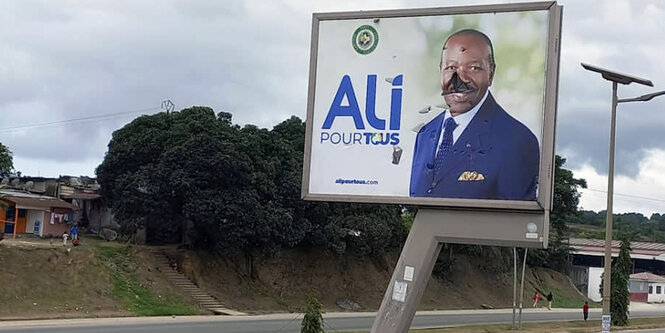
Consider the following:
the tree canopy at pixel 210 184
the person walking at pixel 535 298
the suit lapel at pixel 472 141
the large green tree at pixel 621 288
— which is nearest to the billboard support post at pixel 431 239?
the suit lapel at pixel 472 141

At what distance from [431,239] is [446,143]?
208 cm

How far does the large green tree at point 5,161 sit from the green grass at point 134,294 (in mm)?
16289

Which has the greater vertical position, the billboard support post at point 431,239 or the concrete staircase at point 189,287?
the billboard support post at point 431,239

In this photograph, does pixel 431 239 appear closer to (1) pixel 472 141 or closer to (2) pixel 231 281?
(1) pixel 472 141

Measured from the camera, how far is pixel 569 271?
3120 inches

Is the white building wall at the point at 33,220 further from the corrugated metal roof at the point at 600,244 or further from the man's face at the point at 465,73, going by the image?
the corrugated metal roof at the point at 600,244

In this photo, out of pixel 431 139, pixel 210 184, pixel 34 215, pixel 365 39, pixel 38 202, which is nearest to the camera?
pixel 431 139

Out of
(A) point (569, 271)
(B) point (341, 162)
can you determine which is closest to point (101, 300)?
(B) point (341, 162)

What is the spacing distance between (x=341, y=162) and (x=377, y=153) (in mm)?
875

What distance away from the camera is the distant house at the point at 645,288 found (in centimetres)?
8344

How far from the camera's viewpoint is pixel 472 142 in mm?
16859

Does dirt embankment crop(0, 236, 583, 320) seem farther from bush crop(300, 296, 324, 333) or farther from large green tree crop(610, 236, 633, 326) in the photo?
large green tree crop(610, 236, 633, 326)

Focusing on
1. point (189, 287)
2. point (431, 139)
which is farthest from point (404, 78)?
point (189, 287)

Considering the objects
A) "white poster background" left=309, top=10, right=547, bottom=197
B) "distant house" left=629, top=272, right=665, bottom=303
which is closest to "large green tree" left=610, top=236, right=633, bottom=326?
"white poster background" left=309, top=10, right=547, bottom=197
